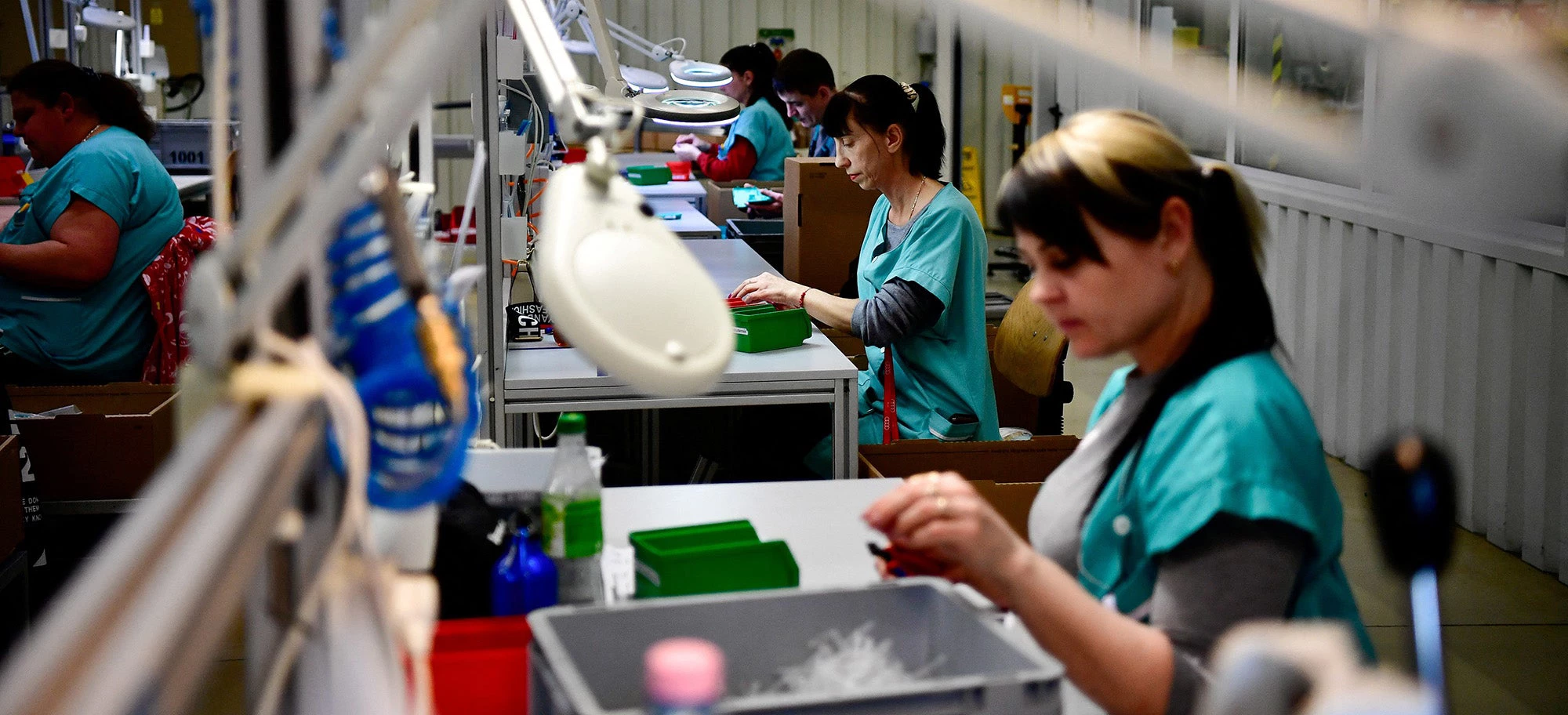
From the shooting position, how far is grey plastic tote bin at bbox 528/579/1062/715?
107 cm

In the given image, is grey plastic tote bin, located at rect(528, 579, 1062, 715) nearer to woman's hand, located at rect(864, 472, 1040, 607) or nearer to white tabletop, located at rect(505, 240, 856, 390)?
woman's hand, located at rect(864, 472, 1040, 607)

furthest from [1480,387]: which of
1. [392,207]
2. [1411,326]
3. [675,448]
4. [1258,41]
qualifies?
[392,207]

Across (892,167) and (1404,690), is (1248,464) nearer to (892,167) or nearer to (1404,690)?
(1404,690)

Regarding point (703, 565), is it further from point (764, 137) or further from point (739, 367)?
point (764, 137)

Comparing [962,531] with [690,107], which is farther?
[690,107]

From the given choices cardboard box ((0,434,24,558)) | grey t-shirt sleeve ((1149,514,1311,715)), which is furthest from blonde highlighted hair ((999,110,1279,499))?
cardboard box ((0,434,24,558))

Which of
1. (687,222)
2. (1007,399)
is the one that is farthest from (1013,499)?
(687,222)

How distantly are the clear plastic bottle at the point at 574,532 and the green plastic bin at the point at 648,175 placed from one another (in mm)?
5072

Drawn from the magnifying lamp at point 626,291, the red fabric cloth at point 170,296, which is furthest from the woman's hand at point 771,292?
the magnifying lamp at point 626,291

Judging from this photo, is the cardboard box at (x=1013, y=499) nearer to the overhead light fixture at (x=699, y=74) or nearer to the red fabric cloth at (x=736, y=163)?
the overhead light fixture at (x=699, y=74)

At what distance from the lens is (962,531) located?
113cm

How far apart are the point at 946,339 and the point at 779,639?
5.61ft

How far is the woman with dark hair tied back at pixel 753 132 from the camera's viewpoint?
6.19 m

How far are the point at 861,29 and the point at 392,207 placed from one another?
9.66 meters
